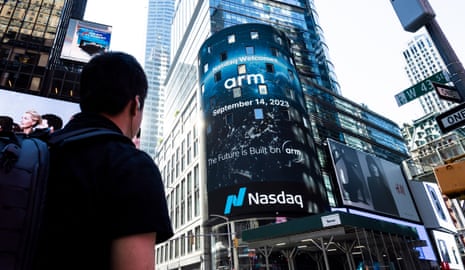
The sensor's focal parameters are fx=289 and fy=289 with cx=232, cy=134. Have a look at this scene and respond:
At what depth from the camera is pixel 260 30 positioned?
42.4 meters

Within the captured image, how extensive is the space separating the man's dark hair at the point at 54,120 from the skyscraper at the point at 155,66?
11387 cm

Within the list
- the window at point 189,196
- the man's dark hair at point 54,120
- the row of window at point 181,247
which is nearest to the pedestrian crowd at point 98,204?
the man's dark hair at point 54,120

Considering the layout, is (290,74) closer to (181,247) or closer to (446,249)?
(181,247)

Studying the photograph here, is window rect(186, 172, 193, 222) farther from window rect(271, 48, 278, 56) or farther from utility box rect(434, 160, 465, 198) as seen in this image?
utility box rect(434, 160, 465, 198)

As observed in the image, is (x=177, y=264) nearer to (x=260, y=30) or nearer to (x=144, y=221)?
(x=260, y=30)

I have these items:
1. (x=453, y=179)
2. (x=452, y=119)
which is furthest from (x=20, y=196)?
(x=453, y=179)

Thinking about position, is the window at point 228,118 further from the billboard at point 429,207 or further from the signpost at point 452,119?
the billboard at point 429,207

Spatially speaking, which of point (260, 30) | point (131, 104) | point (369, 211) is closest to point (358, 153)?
point (369, 211)

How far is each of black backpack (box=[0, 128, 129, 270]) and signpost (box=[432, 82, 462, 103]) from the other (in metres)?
8.35

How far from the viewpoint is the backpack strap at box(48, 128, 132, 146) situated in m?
1.27

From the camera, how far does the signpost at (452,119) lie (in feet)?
23.0

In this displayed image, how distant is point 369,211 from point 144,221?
145 feet

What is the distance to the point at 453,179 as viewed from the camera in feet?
24.6

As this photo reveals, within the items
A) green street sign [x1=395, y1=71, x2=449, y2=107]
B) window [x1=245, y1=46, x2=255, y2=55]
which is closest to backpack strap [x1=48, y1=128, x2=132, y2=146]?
green street sign [x1=395, y1=71, x2=449, y2=107]
